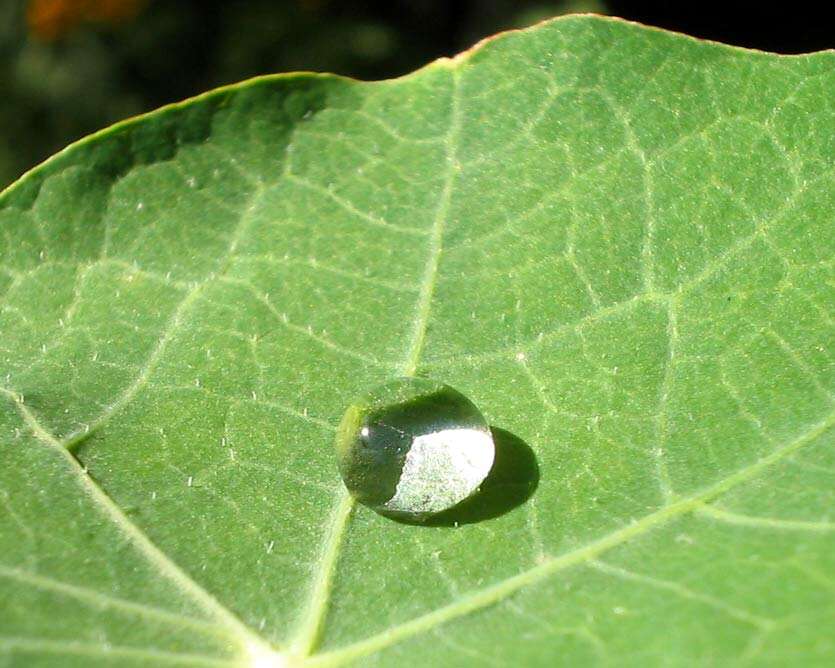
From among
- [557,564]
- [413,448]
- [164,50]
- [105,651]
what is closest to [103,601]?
[105,651]

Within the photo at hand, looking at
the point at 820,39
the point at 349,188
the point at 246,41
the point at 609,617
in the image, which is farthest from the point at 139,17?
the point at 609,617

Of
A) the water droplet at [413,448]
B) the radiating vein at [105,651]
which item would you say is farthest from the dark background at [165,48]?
the radiating vein at [105,651]

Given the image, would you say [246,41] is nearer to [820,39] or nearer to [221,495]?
[820,39]

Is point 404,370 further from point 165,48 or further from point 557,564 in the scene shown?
point 165,48

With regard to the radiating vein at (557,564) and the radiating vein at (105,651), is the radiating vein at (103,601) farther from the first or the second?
the radiating vein at (557,564)

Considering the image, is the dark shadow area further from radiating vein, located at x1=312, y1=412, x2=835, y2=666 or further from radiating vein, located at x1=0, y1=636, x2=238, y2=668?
radiating vein, located at x1=0, y1=636, x2=238, y2=668

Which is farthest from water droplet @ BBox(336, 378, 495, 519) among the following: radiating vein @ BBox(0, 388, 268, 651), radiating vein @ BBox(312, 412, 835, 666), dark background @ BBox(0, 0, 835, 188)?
dark background @ BBox(0, 0, 835, 188)
